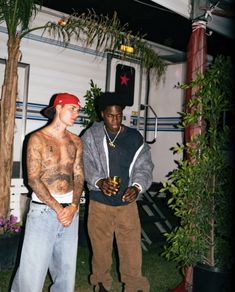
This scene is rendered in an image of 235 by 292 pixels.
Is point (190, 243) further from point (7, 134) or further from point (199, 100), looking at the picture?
point (7, 134)

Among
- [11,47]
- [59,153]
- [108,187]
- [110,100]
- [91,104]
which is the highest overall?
[11,47]

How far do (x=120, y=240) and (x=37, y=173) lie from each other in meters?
1.31

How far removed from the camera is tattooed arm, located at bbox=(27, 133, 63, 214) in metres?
2.98

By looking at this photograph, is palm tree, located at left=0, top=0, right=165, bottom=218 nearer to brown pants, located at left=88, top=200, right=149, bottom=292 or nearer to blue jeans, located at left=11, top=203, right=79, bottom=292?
brown pants, located at left=88, top=200, right=149, bottom=292

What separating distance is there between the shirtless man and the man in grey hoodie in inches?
22.1

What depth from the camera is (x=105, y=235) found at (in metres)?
3.88

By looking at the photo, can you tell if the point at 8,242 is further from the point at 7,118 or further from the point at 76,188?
the point at 76,188

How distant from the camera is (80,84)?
7371mm

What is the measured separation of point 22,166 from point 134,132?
310 centimetres

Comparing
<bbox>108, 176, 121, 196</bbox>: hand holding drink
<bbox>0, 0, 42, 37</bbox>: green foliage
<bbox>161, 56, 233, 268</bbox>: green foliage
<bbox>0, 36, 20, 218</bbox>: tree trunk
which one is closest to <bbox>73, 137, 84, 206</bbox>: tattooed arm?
<bbox>108, 176, 121, 196</bbox>: hand holding drink

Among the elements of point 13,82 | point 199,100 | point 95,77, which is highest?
point 95,77

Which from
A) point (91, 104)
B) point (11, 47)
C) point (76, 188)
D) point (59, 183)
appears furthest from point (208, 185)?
point (91, 104)

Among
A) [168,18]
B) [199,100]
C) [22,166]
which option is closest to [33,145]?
[199,100]

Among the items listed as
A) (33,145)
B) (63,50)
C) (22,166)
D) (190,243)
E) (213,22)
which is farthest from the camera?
(63,50)
